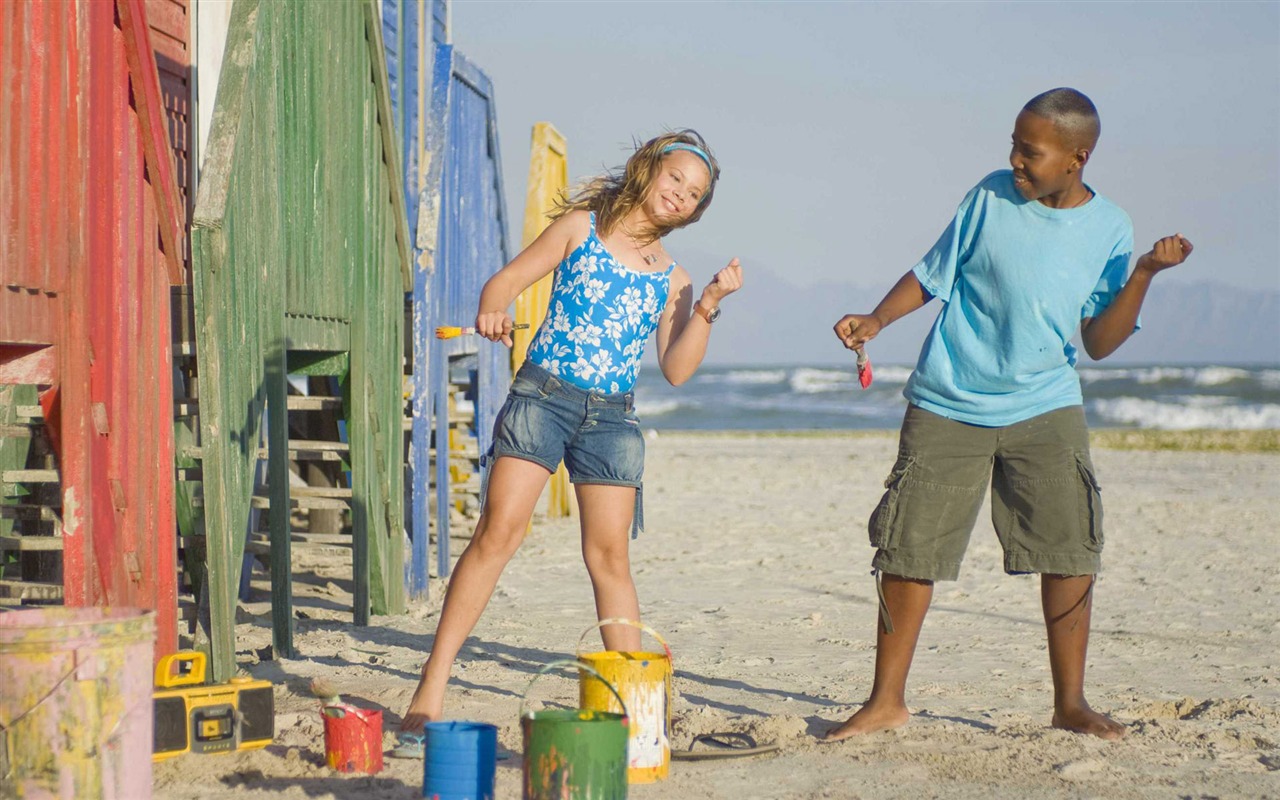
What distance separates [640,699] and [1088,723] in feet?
5.16

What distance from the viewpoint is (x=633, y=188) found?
15.1 ft

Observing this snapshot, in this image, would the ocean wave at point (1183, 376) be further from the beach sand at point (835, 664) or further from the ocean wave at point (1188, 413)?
the beach sand at point (835, 664)

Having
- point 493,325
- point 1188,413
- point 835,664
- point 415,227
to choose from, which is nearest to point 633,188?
point 493,325

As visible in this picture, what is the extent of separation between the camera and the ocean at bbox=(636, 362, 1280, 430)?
142 ft

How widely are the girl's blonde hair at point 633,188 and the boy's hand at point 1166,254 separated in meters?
1.36

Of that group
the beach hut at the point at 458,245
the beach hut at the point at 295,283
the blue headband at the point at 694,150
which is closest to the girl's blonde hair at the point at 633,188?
the blue headband at the point at 694,150

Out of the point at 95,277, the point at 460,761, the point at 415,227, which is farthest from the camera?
the point at 415,227

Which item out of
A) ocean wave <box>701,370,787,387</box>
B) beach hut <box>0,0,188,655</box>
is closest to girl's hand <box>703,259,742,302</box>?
beach hut <box>0,0,188,655</box>

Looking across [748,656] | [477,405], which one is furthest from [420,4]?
[748,656]

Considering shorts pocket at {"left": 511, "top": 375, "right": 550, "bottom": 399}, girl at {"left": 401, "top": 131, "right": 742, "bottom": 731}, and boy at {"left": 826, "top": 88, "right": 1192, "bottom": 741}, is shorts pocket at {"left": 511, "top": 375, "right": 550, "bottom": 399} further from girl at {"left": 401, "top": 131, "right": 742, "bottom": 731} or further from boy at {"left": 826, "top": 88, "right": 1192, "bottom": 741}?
boy at {"left": 826, "top": 88, "right": 1192, "bottom": 741}

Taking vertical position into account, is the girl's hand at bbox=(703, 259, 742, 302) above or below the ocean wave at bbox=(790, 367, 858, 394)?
below

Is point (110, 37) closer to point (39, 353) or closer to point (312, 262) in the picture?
point (39, 353)

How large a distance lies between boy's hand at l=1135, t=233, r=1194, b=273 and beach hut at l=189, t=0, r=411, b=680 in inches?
117

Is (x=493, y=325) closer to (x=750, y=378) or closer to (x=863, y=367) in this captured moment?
(x=863, y=367)
